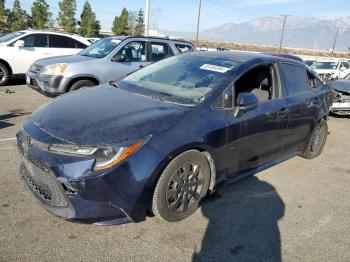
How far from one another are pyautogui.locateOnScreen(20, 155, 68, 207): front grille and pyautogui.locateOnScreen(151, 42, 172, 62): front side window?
5.87 metres

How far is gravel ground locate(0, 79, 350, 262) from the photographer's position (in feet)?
9.62

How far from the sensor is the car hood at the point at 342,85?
31.2 feet

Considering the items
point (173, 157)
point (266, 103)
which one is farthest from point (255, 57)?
point (173, 157)

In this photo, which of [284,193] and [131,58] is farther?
[131,58]

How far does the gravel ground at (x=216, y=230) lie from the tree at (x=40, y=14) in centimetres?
3944

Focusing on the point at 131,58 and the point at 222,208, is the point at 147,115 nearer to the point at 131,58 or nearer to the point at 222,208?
the point at 222,208

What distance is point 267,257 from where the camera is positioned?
304cm

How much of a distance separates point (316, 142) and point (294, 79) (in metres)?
1.41

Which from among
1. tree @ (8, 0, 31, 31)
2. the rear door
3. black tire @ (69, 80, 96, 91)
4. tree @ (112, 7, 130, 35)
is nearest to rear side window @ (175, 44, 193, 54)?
black tire @ (69, 80, 96, 91)

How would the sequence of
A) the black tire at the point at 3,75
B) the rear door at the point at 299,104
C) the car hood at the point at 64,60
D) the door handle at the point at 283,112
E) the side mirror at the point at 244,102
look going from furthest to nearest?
the black tire at the point at 3,75
the car hood at the point at 64,60
the rear door at the point at 299,104
the door handle at the point at 283,112
the side mirror at the point at 244,102

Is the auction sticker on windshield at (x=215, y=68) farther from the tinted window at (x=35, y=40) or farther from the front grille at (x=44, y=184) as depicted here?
the tinted window at (x=35, y=40)

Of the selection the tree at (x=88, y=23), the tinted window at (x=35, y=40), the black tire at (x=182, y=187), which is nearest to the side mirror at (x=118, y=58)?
the tinted window at (x=35, y=40)

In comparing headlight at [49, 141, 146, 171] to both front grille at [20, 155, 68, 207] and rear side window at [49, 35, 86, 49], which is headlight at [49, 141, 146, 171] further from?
rear side window at [49, 35, 86, 49]

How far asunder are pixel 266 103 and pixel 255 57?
0.61m
